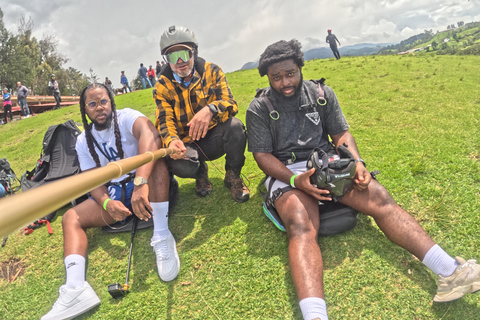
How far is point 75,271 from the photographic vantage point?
2.87 m

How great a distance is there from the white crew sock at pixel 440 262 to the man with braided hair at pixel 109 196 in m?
2.40

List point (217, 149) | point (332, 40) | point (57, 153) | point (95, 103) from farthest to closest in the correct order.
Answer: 1. point (332, 40)
2. point (57, 153)
3. point (217, 149)
4. point (95, 103)

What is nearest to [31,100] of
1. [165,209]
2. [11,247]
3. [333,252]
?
[11,247]

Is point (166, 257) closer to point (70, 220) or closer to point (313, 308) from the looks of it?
point (70, 220)

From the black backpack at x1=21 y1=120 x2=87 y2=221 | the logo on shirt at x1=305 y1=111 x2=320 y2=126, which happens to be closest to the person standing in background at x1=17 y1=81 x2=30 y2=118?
the black backpack at x1=21 y1=120 x2=87 y2=221

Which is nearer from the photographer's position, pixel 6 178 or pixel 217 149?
pixel 217 149

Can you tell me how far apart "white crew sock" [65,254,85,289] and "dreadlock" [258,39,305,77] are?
2.98 meters

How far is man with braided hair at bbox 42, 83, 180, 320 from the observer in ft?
9.20

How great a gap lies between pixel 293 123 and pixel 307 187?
2.91ft

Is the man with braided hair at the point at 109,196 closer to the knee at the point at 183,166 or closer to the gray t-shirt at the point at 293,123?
the knee at the point at 183,166

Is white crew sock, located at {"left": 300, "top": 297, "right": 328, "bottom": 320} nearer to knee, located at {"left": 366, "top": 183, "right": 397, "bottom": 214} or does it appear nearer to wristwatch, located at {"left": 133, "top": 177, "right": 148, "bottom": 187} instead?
knee, located at {"left": 366, "top": 183, "right": 397, "bottom": 214}

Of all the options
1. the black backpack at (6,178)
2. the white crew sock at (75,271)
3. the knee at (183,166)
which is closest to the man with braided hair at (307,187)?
the knee at (183,166)

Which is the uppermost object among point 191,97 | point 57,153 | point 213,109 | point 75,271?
point 191,97

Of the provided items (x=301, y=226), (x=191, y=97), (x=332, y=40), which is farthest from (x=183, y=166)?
(x=332, y=40)
